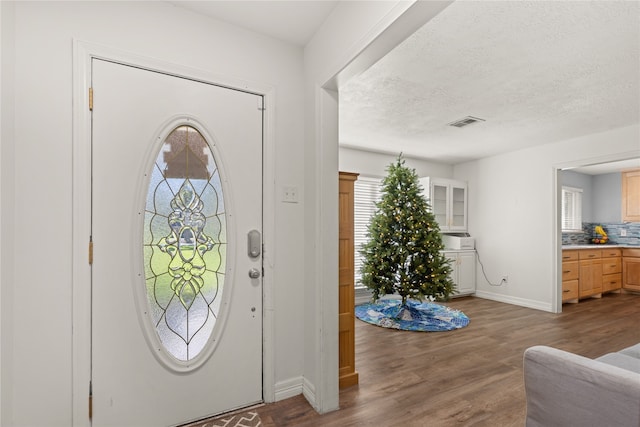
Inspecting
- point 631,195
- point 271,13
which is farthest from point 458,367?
point 631,195

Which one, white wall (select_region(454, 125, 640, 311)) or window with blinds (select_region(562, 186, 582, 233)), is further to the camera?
window with blinds (select_region(562, 186, 582, 233))

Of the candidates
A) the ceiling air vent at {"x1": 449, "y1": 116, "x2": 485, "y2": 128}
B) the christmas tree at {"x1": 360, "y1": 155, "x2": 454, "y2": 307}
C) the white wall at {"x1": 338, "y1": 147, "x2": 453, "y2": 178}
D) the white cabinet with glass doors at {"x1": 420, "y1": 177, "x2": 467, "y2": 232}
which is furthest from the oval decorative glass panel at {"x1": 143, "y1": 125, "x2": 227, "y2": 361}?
the white cabinet with glass doors at {"x1": 420, "y1": 177, "x2": 467, "y2": 232}

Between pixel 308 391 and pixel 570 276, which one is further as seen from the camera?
pixel 570 276

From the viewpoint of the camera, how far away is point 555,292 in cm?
455

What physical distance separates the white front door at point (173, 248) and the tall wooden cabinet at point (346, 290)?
0.65 metres

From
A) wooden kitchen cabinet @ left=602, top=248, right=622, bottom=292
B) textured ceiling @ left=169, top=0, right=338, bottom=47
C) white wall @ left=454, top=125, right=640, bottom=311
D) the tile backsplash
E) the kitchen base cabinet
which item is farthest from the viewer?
the tile backsplash

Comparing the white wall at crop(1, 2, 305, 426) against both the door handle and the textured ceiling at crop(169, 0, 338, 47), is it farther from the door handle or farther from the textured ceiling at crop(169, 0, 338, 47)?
the door handle

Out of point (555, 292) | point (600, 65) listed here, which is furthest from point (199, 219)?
point (555, 292)

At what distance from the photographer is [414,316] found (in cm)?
418

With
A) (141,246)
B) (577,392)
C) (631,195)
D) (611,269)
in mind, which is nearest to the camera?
(577,392)

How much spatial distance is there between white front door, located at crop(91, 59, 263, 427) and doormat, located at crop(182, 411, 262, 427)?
5 cm

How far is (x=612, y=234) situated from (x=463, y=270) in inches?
148

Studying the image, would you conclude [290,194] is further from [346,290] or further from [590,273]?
[590,273]

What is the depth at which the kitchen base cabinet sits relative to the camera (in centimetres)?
533
